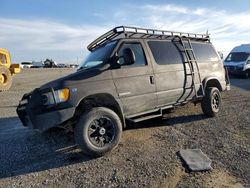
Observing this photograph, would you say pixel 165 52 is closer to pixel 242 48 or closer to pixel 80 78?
pixel 80 78

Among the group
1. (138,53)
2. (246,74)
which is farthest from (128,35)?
(246,74)

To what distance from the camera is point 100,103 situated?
5.60m

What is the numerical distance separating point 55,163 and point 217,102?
4888 millimetres

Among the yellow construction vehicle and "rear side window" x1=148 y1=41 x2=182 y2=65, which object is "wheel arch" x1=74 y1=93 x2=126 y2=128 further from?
the yellow construction vehicle

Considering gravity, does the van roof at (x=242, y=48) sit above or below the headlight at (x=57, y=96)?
above

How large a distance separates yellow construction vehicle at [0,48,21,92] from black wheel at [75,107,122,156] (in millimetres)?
12759

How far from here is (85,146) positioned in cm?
498

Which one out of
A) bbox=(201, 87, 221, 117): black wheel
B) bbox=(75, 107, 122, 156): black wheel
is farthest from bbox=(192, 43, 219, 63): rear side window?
bbox=(75, 107, 122, 156): black wheel

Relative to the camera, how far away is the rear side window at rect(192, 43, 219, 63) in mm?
7704

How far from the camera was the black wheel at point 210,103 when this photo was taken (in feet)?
25.1

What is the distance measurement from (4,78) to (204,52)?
12.7 m

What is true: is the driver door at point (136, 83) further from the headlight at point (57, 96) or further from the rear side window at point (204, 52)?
the rear side window at point (204, 52)

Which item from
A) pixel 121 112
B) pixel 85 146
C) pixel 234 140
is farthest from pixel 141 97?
pixel 234 140

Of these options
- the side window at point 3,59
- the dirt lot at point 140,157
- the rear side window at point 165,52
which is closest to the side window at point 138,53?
the rear side window at point 165,52
